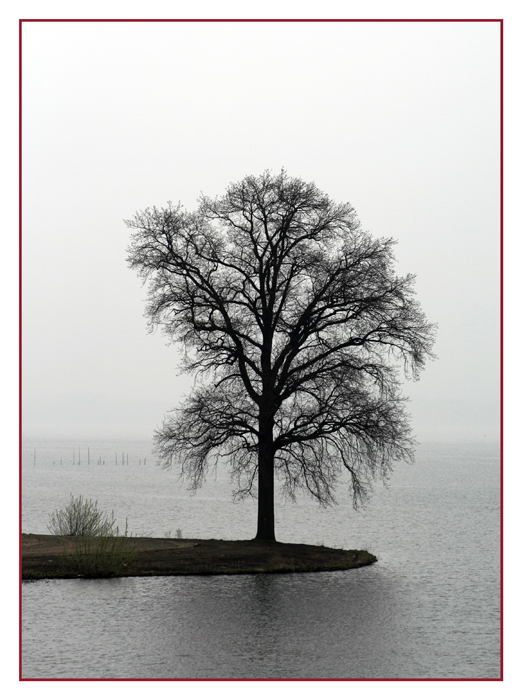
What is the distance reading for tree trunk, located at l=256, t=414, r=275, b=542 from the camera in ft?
95.5

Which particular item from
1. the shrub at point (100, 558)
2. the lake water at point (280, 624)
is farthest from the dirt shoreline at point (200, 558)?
the lake water at point (280, 624)

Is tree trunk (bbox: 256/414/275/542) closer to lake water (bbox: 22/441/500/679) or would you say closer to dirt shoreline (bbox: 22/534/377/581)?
dirt shoreline (bbox: 22/534/377/581)

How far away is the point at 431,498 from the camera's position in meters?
80.2

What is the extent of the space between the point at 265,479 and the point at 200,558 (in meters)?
4.61

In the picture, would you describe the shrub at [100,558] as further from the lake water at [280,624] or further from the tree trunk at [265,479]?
the tree trunk at [265,479]

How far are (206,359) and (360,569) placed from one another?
10038mm

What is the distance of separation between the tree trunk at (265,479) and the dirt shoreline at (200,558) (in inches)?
28.4

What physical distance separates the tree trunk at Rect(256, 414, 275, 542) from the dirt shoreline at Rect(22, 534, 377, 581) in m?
0.72

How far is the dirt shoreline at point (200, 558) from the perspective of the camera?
23844 mm

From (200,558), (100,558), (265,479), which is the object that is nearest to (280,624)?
(100,558)

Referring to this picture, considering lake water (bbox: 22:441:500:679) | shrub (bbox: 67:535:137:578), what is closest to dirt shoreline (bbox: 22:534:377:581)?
shrub (bbox: 67:535:137:578)

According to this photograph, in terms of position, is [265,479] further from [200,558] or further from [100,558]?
[100,558]

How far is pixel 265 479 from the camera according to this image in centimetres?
2911
